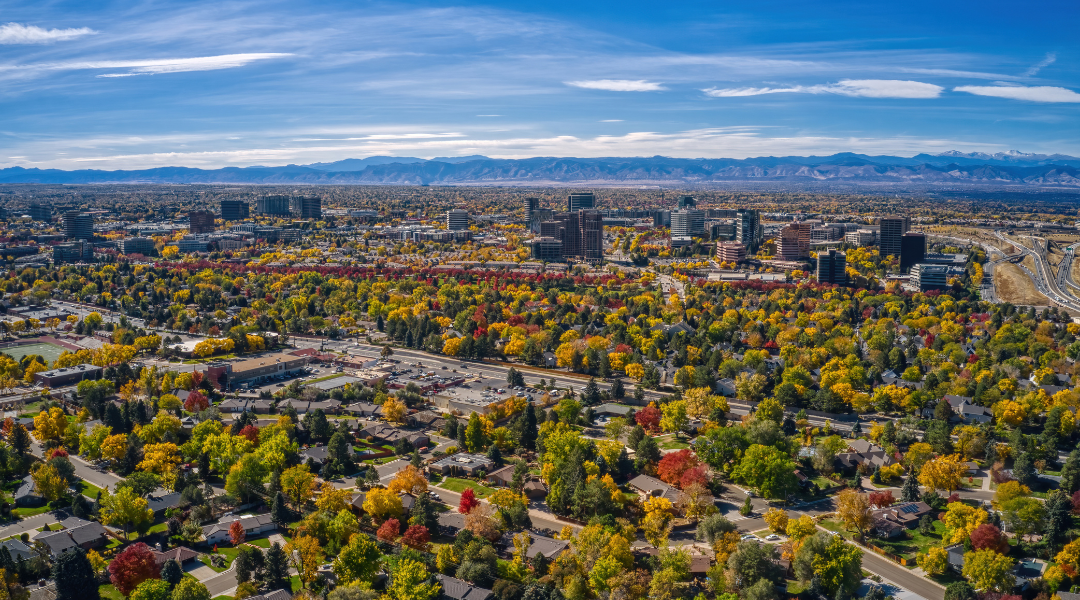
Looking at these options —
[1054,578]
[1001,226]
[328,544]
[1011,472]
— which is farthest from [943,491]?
[1001,226]

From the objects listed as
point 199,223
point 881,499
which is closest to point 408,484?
point 881,499

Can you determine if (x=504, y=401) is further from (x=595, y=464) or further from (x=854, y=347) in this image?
(x=854, y=347)

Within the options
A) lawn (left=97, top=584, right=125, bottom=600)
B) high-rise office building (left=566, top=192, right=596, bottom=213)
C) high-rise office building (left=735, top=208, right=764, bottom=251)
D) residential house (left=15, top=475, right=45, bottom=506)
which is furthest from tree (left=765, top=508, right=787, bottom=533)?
high-rise office building (left=566, top=192, right=596, bottom=213)

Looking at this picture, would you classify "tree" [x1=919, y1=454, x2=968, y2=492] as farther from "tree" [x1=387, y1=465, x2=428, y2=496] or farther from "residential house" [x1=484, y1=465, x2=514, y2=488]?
"tree" [x1=387, y1=465, x2=428, y2=496]

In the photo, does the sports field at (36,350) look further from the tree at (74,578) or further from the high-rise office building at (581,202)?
the high-rise office building at (581,202)

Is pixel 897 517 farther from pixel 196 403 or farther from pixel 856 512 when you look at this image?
pixel 196 403

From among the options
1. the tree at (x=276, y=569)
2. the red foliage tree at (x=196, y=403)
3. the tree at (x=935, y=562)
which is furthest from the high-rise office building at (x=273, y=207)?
the tree at (x=935, y=562)
